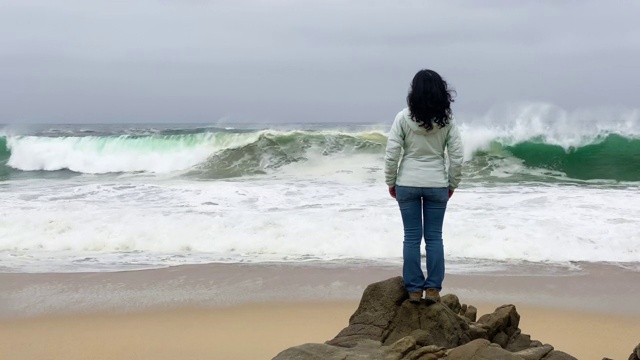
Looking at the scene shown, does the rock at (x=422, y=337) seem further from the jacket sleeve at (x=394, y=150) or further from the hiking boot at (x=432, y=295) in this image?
the jacket sleeve at (x=394, y=150)

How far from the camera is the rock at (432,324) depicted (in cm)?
353

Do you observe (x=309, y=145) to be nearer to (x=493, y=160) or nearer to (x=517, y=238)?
(x=493, y=160)

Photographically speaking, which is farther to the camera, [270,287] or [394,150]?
[270,287]

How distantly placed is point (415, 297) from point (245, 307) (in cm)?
223

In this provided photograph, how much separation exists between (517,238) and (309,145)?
11956 mm

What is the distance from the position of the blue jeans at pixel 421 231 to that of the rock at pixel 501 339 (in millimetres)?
429

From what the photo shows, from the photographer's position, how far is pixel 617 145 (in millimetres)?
19344

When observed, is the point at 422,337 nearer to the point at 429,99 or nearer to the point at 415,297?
the point at 415,297

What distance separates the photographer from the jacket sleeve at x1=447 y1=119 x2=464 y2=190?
3805mm

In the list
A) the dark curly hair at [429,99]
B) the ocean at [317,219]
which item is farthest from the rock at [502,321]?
the ocean at [317,219]

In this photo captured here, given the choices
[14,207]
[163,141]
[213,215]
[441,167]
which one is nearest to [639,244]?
[441,167]

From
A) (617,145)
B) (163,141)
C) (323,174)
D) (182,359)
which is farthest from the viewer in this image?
(163,141)

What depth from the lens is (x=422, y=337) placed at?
3438 millimetres

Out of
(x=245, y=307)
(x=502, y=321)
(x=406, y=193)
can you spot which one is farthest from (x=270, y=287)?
(x=502, y=321)
